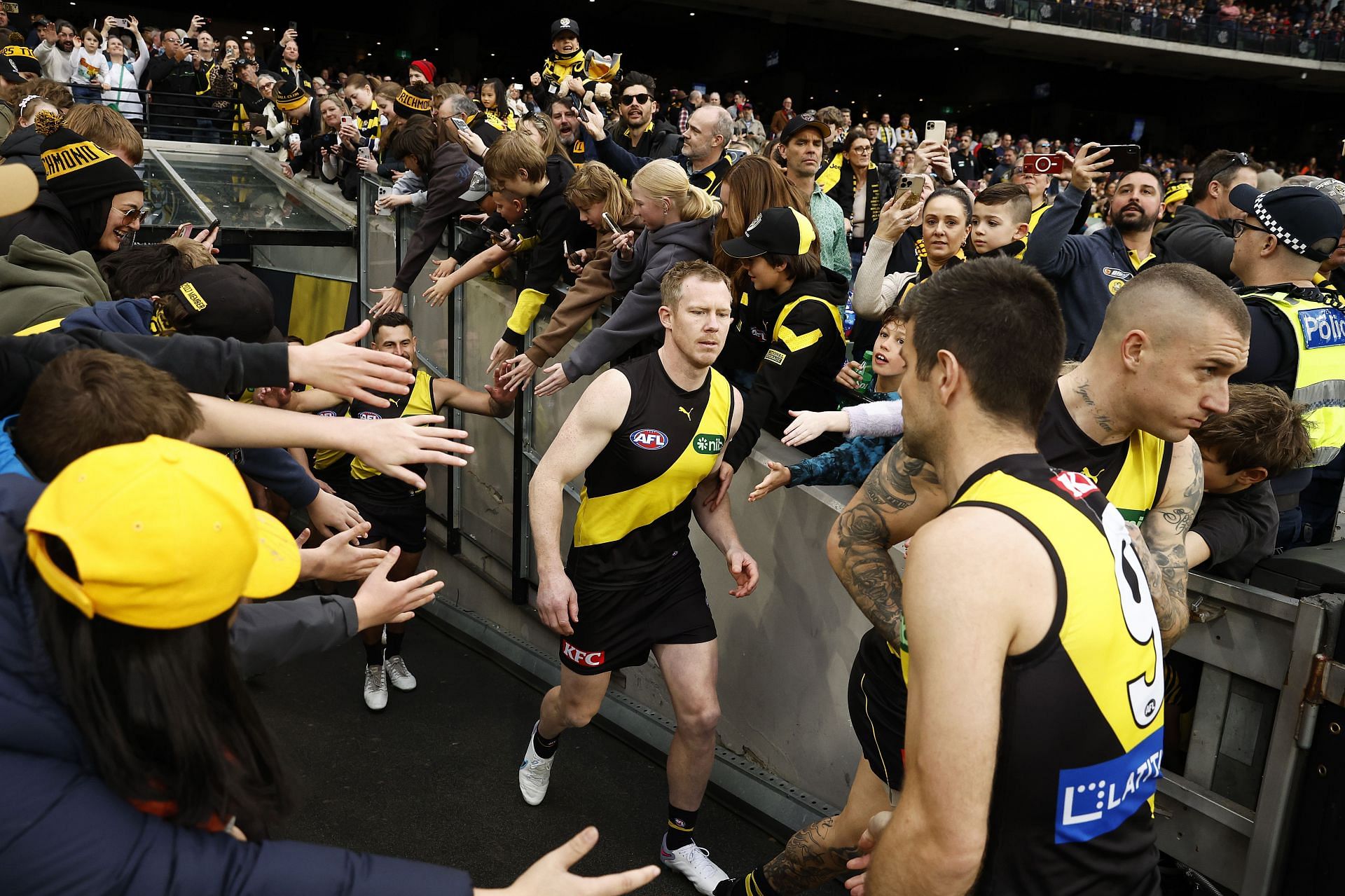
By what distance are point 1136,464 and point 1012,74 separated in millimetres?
34426

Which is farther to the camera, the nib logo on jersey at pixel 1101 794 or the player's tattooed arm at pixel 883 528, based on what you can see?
the player's tattooed arm at pixel 883 528

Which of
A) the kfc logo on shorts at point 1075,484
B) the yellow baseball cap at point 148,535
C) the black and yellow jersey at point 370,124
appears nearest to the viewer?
the yellow baseball cap at point 148,535

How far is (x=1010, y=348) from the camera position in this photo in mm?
1864

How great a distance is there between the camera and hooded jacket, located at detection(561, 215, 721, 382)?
452cm

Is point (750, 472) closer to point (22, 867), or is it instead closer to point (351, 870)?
point (351, 870)

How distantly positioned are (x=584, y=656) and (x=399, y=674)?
205 cm

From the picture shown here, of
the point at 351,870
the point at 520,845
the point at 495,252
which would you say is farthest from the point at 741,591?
the point at 495,252

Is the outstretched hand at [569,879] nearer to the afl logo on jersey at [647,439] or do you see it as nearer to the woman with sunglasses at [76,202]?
the afl logo on jersey at [647,439]

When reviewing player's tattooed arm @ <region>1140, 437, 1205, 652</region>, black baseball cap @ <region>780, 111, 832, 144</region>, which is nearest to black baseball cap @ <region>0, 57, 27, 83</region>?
black baseball cap @ <region>780, 111, 832, 144</region>

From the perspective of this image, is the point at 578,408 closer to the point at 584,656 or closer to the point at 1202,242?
the point at 584,656

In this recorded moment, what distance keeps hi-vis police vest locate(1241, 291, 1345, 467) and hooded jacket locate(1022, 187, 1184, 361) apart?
112cm

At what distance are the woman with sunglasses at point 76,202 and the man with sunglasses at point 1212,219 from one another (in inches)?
189

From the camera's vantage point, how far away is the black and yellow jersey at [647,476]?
12.1 ft

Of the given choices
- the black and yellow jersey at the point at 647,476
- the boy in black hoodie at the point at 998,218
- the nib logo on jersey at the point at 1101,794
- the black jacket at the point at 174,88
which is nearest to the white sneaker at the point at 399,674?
the black and yellow jersey at the point at 647,476
